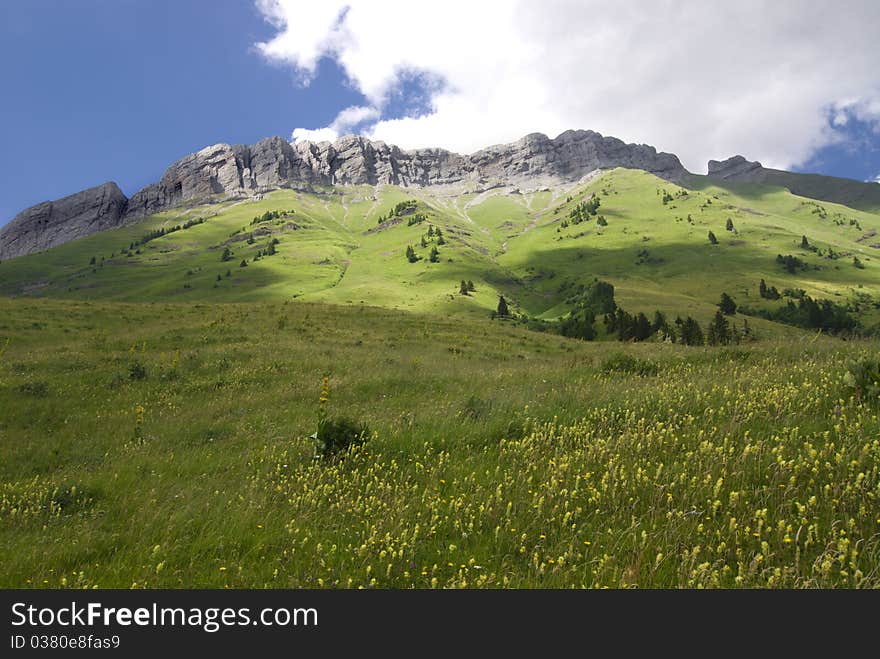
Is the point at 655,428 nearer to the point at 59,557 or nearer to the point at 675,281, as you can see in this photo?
the point at 59,557

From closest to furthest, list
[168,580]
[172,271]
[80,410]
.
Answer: [168,580], [80,410], [172,271]

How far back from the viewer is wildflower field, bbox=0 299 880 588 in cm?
384

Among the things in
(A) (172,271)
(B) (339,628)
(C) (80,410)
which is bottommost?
(C) (80,410)

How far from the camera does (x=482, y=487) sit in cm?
536

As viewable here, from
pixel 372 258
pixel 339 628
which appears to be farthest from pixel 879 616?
Result: pixel 372 258

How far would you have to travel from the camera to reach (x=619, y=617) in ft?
9.43

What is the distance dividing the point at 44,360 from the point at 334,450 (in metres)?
18.0

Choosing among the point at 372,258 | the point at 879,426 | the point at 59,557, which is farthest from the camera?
the point at 372,258

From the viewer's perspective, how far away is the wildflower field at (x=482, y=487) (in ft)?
12.6

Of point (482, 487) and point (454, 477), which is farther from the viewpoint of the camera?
point (454, 477)

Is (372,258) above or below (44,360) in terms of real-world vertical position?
above

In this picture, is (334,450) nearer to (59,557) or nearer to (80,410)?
(59,557)

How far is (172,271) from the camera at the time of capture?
181m

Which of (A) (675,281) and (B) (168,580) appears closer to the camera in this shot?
(B) (168,580)
